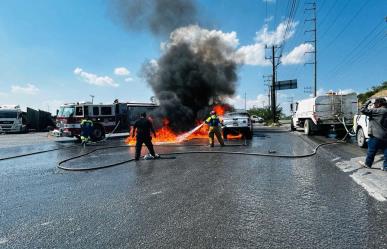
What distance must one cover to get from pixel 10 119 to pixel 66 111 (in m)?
15.9

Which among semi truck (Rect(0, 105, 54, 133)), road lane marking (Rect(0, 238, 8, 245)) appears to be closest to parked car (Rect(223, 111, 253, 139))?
road lane marking (Rect(0, 238, 8, 245))

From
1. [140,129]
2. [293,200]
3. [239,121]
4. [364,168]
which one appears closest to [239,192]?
[293,200]

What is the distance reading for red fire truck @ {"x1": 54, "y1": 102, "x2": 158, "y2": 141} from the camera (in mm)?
18062

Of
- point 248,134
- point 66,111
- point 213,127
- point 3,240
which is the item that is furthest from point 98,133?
point 3,240

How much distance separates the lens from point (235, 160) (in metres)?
9.65

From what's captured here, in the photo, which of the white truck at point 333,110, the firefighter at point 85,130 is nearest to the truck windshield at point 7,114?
the firefighter at point 85,130

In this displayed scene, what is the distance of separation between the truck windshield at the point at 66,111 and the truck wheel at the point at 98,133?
61.3 inches

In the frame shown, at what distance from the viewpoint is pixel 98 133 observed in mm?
18906

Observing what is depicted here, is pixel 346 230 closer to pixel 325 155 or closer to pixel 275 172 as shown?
pixel 275 172

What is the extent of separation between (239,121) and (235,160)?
318 inches

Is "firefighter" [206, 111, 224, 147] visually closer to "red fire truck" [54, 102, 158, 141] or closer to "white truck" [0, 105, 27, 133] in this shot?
"red fire truck" [54, 102, 158, 141]

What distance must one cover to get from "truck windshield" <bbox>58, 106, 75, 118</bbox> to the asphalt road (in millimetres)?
10282

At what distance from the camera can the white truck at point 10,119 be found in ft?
99.7

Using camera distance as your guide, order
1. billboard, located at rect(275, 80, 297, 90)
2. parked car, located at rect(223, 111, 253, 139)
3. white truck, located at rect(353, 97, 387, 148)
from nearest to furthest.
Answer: white truck, located at rect(353, 97, 387, 148), parked car, located at rect(223, 111, 253, 139), billboard, located at rect(275, 80, 297, 90)
